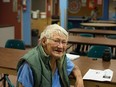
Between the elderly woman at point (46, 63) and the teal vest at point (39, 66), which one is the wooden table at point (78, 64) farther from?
the teal vest at point (39, 66)

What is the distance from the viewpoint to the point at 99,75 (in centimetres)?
239

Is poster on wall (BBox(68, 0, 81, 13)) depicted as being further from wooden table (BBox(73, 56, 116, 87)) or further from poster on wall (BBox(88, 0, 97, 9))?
wooden table (BBox(73, 56, 116, 87))

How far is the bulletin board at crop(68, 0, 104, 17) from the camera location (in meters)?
11.1

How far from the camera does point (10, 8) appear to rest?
6.92m

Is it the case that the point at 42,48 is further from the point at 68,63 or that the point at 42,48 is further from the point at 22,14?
the point at 22,14

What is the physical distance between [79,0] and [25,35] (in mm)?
4658

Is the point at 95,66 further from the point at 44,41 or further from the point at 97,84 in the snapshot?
Result: the point at 44,41

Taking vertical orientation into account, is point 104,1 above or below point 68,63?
above

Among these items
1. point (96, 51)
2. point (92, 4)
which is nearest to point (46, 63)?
point (96, 51)

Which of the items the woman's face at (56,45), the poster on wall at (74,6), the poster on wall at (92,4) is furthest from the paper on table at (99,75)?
the poster on wall at (74,6)

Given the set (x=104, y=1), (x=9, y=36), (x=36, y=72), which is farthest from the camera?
(x=104, y=1)

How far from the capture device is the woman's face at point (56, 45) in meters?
1.98

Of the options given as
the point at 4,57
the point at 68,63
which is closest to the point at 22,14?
the point at 4,57

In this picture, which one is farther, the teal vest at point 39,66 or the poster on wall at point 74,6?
the poster on wall at point 74,6
